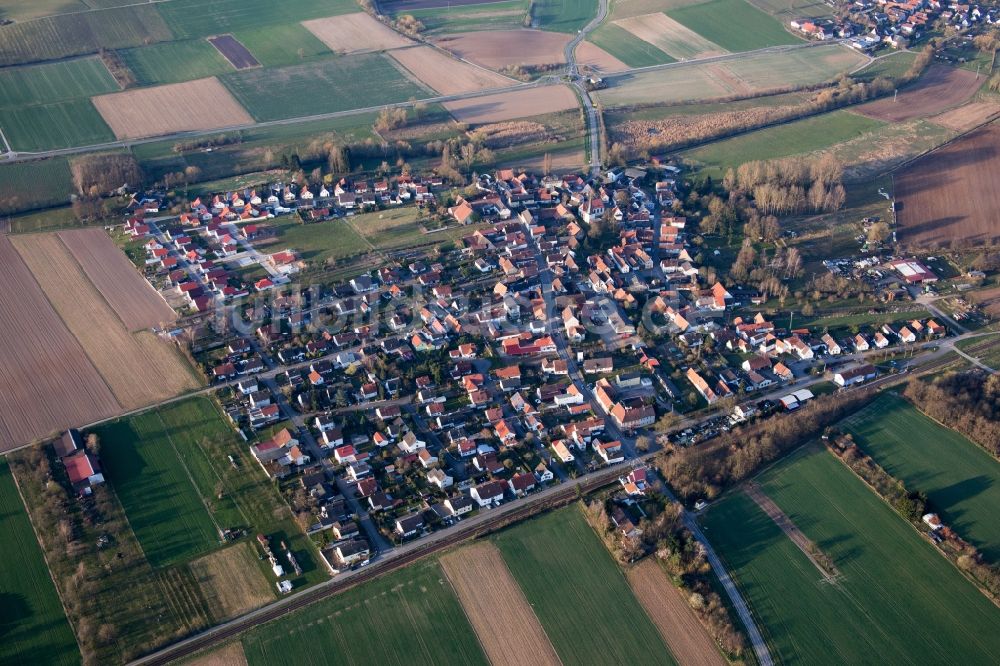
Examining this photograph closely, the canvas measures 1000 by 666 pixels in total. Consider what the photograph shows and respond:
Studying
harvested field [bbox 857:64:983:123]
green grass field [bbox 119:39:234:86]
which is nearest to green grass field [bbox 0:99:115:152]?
green grass field [bbox 119:39:234:86]

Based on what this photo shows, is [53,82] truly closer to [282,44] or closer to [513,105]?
[282,44]

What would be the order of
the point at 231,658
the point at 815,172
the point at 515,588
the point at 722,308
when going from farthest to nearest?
the point at 815,172 → the point at 722,308 → the point at 515,588 → the point at 231,658

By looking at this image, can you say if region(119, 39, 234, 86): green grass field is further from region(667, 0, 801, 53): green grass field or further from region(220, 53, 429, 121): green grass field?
region(667, 0, 801, 53): green grass field

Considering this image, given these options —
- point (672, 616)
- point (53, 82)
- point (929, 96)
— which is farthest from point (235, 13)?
point (672, 616)

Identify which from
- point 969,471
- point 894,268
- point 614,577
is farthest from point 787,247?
point 614,577

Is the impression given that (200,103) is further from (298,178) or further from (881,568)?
(881,568)

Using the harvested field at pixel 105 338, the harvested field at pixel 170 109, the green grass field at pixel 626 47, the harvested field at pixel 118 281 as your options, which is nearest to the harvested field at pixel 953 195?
the green grass field at pixel 626 47
